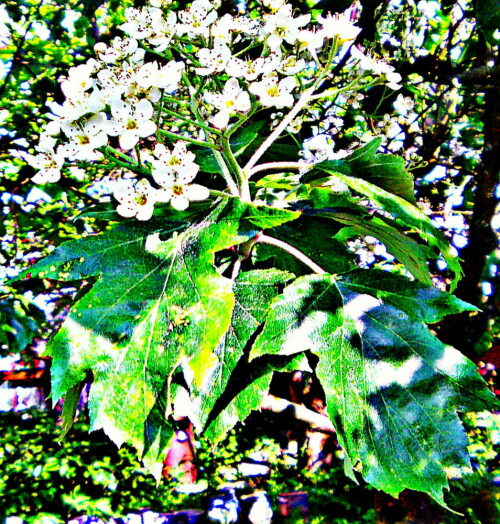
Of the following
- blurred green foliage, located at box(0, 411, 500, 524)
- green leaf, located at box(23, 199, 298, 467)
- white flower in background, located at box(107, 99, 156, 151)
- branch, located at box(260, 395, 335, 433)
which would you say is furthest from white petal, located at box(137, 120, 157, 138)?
blurred green foliage, located at box(0, 411, 500, 524)

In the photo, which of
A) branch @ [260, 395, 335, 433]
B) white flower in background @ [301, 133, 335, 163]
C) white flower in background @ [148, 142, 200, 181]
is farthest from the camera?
branch @ [260, 395, 335, 433]

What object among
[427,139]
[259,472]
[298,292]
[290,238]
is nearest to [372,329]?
[298,292]

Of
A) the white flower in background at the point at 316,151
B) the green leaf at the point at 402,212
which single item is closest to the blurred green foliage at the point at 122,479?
the white flower in background at the point at 316,151

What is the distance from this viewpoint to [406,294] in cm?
52

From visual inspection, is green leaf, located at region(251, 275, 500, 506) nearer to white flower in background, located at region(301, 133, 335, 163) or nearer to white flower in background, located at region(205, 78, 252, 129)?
white flower in background, located at region(205, 78, 252, 129)

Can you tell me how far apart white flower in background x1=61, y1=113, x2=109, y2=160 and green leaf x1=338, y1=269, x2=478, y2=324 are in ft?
1.02

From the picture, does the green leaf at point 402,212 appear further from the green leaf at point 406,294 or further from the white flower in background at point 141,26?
the white flower in background at point 141,26

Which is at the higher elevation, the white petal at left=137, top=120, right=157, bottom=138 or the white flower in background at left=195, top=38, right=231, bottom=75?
the white flower in background at left=195, top=38, right=231, bottom=75

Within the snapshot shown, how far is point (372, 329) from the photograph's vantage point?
49cm

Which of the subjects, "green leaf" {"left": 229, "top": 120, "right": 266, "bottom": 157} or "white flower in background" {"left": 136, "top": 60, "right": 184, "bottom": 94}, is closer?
"white flower in background" {"left": 136, "top": 60, "right": 184, "bottom": 94}

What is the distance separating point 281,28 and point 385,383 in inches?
18.6

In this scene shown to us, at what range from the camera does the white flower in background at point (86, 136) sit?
0.51 meters

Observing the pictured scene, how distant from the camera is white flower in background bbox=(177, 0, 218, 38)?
0.64 metres

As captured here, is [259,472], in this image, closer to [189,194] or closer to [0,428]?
[0,428]
